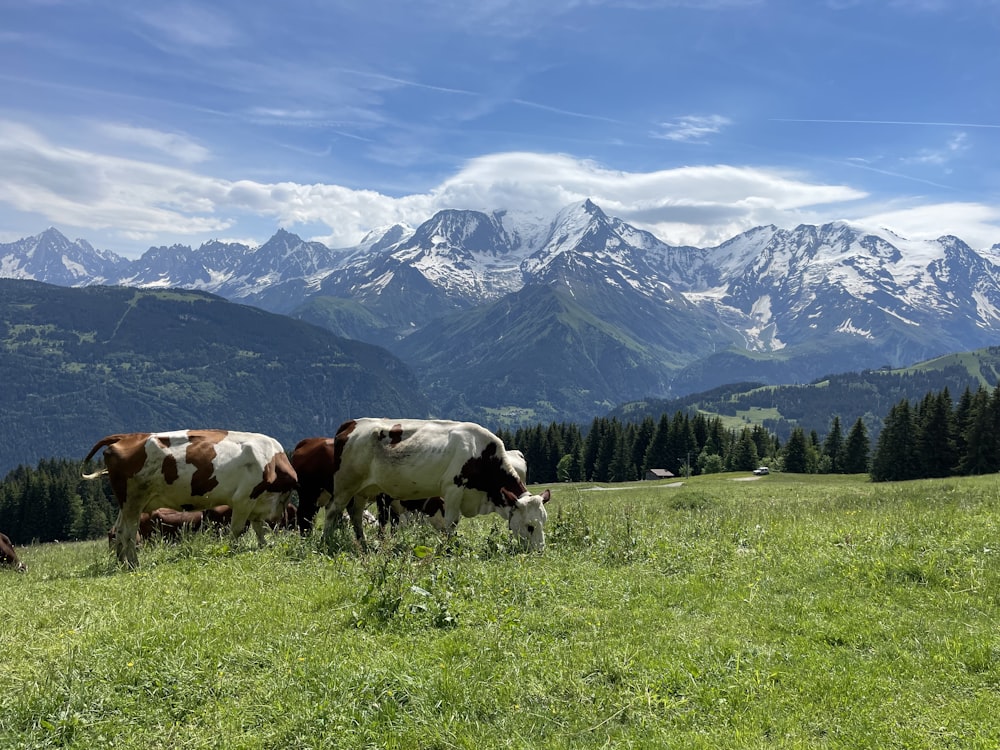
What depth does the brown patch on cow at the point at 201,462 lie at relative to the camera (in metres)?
16.5

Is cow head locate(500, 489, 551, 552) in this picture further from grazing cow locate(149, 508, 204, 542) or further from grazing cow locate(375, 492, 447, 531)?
grazing cow locate(149, 508, 204, 542)

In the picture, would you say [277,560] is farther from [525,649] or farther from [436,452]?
[525,649]

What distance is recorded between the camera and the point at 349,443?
675 inches

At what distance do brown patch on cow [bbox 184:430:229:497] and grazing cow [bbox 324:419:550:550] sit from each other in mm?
3225

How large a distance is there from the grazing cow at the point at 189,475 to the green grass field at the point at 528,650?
3.32 metres

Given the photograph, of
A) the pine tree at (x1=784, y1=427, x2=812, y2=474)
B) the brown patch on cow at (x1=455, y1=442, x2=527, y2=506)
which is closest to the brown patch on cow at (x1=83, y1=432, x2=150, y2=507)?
the brown patch on cow at (x1=455, y1=442, x2=527, y2=506)

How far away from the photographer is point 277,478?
18016mm

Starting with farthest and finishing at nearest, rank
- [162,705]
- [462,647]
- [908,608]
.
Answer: [908,608] → [462,647] → [162,705]

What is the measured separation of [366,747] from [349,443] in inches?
446

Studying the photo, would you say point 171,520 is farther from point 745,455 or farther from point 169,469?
point 745,455

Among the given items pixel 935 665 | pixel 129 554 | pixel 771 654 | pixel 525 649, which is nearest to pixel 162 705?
pixel 525 649

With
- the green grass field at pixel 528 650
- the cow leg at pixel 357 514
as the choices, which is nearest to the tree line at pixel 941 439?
the green grass field at pixel 528 650

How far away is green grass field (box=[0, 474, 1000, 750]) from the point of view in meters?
6.54

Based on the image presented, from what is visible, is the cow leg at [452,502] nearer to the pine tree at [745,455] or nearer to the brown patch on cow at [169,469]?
the brown patch on cow at [169,469]
